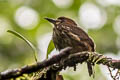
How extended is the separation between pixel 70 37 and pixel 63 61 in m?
1.04

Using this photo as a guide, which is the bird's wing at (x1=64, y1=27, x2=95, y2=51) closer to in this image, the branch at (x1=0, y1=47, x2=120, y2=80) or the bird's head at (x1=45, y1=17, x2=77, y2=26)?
the bird's head at (x1=45, y1=17, x2=77, y2=26)

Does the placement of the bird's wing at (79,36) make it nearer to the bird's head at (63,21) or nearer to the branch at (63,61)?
the bird's head at (63,21)

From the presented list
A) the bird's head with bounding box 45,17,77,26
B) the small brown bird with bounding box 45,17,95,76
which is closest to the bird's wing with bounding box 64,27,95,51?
the small brown bird with bounding box 45,17,95,76

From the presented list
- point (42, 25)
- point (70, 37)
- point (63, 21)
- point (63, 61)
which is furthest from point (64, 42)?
point (42, 25)

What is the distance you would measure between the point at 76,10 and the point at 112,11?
0.73 m

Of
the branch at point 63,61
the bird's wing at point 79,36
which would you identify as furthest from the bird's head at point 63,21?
the branch at point 63,61

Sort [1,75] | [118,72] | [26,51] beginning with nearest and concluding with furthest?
[1,75] → [118,72] → [26,51]

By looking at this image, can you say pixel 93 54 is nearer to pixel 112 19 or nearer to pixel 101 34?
pixel 101 34

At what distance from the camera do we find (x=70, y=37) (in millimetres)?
2445

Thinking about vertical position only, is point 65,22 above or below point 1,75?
above

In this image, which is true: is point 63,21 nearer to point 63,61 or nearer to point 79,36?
point 79,36

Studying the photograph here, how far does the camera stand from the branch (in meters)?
1.25

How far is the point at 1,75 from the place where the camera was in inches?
48.5

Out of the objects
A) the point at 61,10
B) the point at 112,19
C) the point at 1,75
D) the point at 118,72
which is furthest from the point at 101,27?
the point at 1,75
